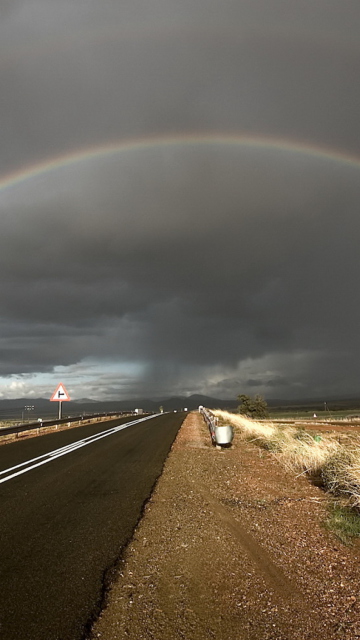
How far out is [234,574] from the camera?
4.63 metres

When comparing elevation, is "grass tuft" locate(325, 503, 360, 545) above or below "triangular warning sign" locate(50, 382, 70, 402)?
below

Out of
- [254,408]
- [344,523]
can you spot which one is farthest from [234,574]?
[254,408]

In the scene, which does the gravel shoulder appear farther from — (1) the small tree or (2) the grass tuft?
(1) the small tree

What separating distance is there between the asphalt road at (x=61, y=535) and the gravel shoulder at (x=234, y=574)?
11.0 inches

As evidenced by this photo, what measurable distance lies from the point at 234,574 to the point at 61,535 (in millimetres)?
2765

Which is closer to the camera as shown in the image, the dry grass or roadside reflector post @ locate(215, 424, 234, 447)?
the dry grass

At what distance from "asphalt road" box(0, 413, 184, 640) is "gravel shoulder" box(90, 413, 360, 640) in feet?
0.92

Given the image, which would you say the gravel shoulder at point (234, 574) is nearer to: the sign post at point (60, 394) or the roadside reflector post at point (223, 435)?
the roadside reflector post at point (223, 435)

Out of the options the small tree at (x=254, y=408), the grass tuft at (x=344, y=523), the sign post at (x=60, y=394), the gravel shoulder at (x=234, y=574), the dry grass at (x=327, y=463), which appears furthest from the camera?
the small tree at (x=254, y=408)

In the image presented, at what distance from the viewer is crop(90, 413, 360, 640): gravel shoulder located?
3576 millimetres

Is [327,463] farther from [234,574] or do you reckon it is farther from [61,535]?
[61,535]

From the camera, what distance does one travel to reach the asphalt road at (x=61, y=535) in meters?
3.74

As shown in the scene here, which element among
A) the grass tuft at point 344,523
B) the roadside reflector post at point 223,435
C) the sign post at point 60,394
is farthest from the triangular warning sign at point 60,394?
the grass tuft at point 344,523

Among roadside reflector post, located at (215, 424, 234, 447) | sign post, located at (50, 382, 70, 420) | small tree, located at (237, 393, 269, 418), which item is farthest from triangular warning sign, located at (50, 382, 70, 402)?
small tree, located at (237, 393, 269, 418)
